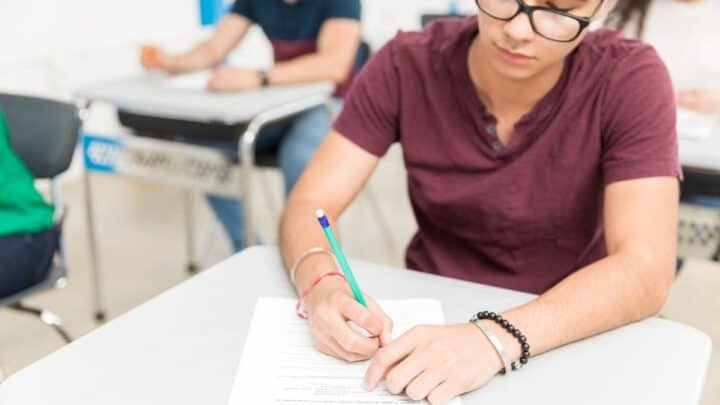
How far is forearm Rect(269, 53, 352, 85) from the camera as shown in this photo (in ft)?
A: 7.36

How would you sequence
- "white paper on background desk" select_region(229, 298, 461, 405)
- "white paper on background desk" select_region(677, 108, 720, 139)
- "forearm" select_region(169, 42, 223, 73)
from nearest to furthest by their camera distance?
"white paper on background desk" select_region(229, 298, 461, 405) < "white paper on background desk" select_region(677, 108, 720, 139) < "forearm" select_region(169, 42, 223, 73)

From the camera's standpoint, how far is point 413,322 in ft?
2.97

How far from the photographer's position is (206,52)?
8.32ft

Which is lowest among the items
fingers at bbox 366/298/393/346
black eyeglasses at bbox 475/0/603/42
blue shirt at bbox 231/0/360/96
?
fingers at bbox 366/298/393/346

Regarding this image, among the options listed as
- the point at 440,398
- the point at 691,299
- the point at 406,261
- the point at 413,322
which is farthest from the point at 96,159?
the point at 691,299

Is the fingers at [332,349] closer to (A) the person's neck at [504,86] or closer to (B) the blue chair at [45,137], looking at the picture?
(A) the person's neck at [504,86]

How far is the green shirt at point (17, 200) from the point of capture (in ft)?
5.10

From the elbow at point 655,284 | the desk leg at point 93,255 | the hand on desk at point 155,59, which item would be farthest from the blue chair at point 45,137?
the elbow at point 655,284

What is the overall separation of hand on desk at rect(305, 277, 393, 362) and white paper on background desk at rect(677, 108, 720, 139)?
3.37 feet

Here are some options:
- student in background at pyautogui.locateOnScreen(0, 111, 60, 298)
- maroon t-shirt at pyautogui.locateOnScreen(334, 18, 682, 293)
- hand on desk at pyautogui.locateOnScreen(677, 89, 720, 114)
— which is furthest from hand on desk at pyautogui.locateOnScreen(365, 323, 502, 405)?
hand on desk at pyautogui.locateOnScreen(677, 89, 720, 114)

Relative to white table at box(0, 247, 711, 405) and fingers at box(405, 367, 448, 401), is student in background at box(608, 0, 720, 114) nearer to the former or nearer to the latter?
white table at box(0, 247, 711, 405)

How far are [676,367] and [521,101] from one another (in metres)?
0.51

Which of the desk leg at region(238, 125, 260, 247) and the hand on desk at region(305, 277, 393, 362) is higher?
the hand on desk at region(305, 277, 393, 362)

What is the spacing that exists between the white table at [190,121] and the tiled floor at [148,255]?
31cm
